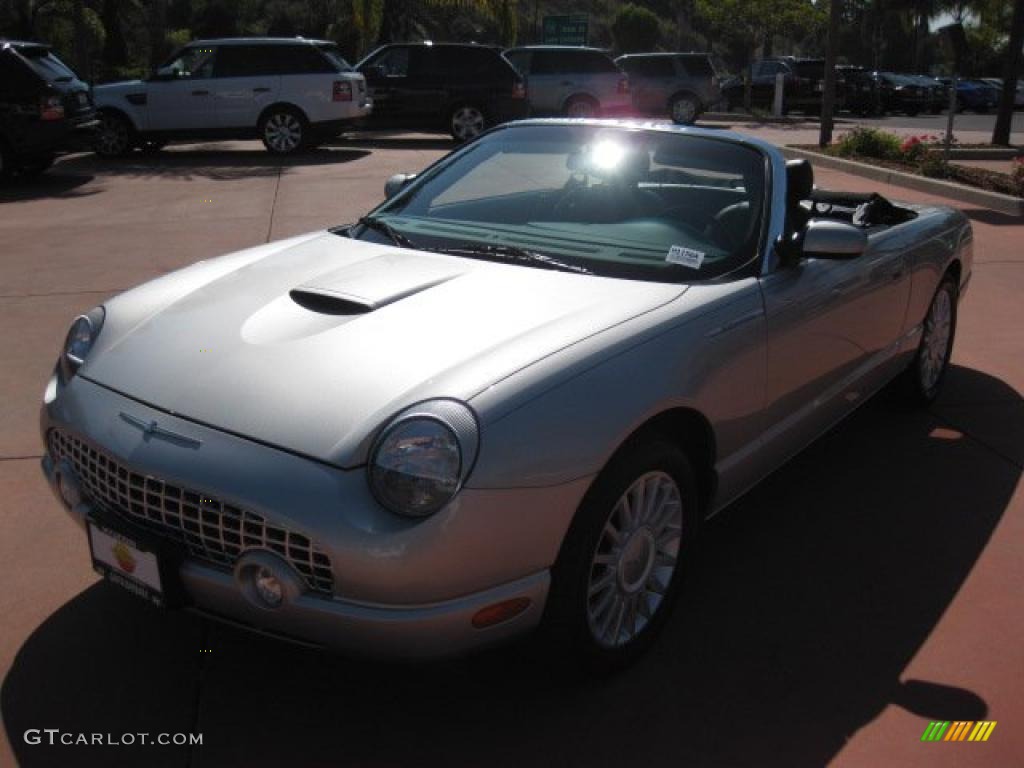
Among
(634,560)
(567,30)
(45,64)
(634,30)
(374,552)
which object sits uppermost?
(634,30)

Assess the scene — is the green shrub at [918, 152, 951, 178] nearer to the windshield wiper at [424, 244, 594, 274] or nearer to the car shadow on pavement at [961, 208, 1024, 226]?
the car shadow on pavement at [961, 208, 1024, 226]

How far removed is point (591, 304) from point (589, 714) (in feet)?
3.84

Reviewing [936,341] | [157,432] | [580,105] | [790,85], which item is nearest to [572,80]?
[580,105]

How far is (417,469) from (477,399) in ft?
0.77

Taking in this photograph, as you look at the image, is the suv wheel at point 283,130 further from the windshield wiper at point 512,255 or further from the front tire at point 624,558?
the front tire at point 624,558

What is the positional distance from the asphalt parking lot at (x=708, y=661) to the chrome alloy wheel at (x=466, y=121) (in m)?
14.6

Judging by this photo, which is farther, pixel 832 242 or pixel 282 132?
pixel 282 132

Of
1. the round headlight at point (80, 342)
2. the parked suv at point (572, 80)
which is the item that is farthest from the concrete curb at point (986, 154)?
the round headlight at point (80, 342)

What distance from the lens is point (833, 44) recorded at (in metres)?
17.7

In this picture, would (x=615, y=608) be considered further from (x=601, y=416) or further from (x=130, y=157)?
(x=130, y=157)

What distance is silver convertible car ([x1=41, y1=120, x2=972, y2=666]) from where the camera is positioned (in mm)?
2479

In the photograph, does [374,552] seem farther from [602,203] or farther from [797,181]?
[797,181]

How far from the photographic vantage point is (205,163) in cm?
1582

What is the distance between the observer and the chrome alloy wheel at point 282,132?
16672 mm
